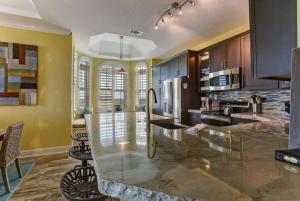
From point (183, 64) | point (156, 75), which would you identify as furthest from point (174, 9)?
point (156, 75)

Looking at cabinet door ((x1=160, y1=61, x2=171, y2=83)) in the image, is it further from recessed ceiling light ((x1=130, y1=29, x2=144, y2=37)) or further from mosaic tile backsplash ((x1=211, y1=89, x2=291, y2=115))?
mosaic tile backsplash ((x1=211, y1=89, x2=291, y2=115))

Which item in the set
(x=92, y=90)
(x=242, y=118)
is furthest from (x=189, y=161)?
(x=92, y=90)

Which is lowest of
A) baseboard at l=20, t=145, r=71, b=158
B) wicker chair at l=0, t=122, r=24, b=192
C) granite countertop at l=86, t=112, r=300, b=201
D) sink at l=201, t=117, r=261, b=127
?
baseboard at l=20, t=145, r=71, b=158

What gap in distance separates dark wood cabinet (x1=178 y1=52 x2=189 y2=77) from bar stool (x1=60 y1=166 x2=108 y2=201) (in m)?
3.68

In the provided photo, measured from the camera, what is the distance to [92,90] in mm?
6582

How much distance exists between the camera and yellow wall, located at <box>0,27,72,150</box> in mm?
3619

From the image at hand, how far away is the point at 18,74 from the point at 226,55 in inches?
161

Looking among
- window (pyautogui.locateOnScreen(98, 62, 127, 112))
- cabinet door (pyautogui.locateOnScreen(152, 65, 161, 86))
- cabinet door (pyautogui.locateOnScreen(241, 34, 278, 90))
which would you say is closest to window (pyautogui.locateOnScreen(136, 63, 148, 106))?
window (pyautogui.locateOnScreen(98, 62, 127, 112))

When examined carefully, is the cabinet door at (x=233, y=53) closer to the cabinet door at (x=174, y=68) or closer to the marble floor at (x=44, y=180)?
the cabinet door at (x=174, y=68)

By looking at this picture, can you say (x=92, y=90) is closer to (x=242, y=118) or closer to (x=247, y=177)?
(x=242, y=118)

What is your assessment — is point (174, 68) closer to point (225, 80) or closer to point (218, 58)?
point (218, 58)

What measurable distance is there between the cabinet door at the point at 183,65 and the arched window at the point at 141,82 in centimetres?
234

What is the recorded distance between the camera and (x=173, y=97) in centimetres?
470

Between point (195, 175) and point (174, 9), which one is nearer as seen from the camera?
point (195, 175)
